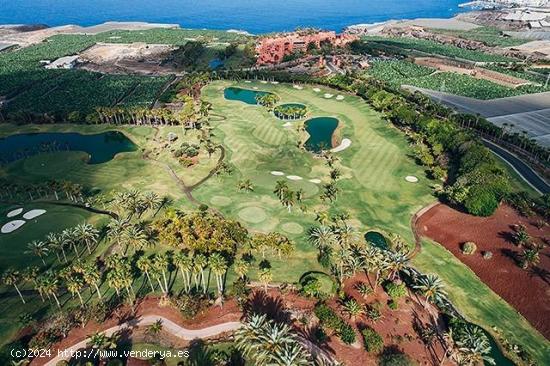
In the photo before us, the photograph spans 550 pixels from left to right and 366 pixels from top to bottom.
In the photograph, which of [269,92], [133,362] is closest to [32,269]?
[133,362]

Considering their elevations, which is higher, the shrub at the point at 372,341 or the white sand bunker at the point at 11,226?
the white sand bunker at the point at 11,226

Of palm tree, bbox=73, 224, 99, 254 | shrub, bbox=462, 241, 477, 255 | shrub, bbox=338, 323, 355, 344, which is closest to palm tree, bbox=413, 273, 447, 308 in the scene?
shrub, bbox=338, 323, 355, 344

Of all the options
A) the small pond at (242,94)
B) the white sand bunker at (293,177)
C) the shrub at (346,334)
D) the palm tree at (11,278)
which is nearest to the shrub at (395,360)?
the shrub at (346,334)

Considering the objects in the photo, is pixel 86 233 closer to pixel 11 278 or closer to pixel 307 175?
pixel 11 278

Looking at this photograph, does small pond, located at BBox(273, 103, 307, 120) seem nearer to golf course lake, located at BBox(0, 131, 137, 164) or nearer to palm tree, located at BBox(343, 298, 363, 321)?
golf course lake, located at BBox(0, 131, 137, 164)

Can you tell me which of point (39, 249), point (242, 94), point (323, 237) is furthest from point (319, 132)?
point (39, 249)

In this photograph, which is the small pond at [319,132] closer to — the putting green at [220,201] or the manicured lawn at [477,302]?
the putting green at [220,201]
